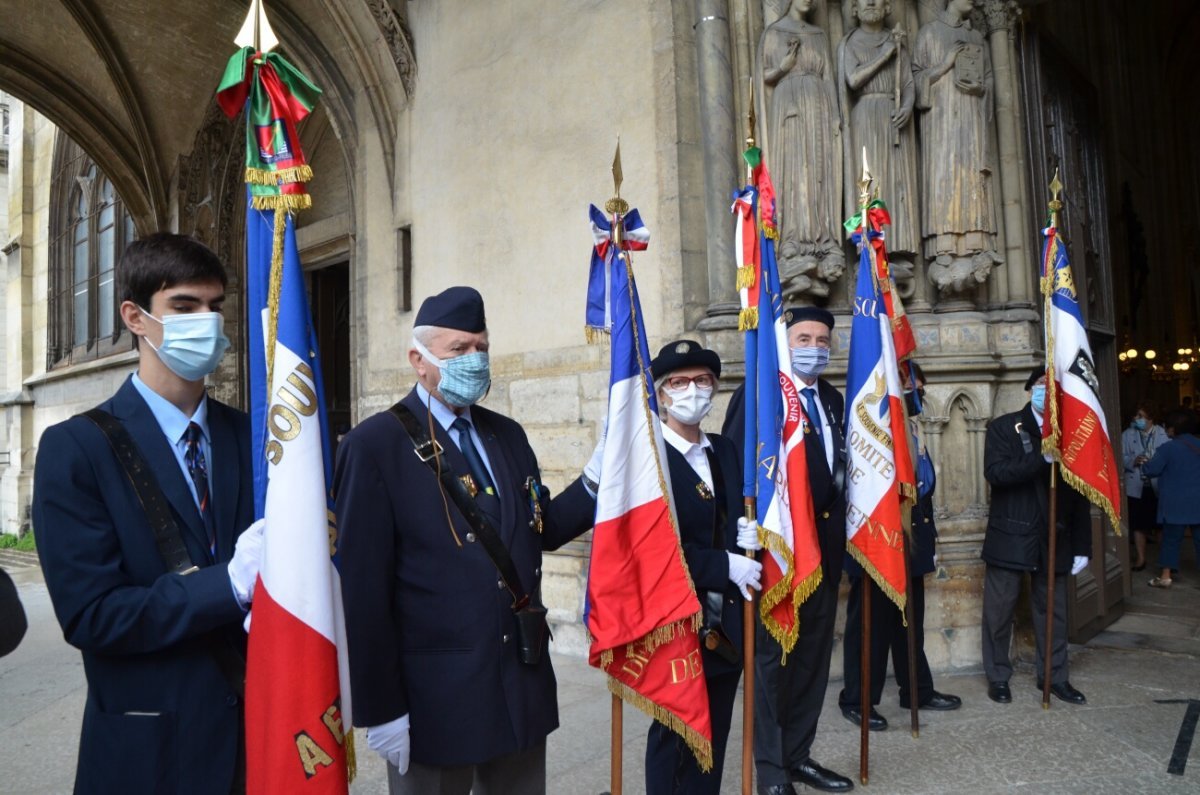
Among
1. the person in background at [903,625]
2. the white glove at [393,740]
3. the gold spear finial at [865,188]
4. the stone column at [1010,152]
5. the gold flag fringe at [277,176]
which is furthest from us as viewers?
the stone column at [1010,152]

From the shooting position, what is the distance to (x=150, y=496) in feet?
5.41

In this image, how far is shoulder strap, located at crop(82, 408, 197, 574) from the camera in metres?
1.64

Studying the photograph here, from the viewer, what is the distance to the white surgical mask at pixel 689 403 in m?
2.82

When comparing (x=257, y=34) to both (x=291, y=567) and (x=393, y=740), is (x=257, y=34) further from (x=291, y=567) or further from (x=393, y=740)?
(x=393, y=740)

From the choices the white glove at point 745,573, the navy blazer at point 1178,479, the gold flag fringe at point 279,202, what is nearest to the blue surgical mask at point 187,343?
the gold flag fringe at point 279,202

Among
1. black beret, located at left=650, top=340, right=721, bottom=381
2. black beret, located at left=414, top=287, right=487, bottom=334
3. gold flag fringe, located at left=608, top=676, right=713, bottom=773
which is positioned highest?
black beret, located at left=414, top=287, right=487, bottom=334

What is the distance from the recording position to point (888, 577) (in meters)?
3.60

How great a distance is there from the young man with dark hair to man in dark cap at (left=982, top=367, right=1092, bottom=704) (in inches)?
156

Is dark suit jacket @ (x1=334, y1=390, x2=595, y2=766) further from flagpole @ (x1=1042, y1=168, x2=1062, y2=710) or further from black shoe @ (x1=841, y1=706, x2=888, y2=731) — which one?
flagpole @ (x1=1042, y1=168, x2=1062, y2=710)

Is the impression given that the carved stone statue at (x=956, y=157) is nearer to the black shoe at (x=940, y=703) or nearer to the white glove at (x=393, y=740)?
the black shoe at (x=940, y=703)

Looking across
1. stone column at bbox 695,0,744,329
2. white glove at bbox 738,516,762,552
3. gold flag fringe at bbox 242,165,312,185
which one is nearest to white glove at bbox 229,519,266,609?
gold flag fringe at bbox 242,165,312,185

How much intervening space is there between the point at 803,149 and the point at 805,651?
3.01m

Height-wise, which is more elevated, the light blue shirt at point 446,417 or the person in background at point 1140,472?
the light blue shirt at point 446,417

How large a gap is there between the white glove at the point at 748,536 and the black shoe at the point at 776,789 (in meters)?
1.05
